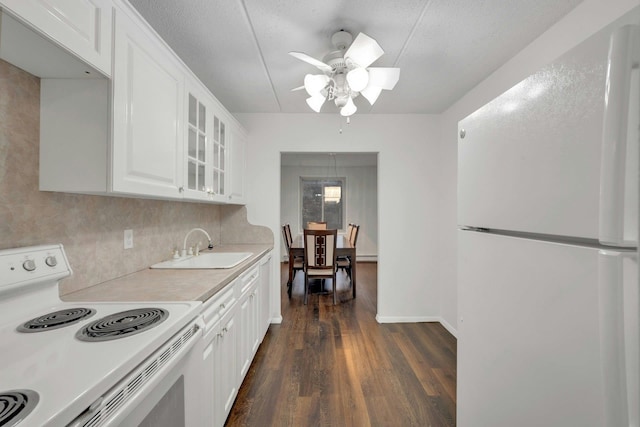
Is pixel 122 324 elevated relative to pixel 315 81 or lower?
lower

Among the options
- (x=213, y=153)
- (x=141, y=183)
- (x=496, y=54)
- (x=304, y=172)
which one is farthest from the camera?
(x=304, y=172)

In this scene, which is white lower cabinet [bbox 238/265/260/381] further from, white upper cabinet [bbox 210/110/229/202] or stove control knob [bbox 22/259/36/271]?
stove control knob [bbox 22/259/36/271]

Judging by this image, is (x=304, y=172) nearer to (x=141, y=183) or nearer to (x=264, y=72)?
(x=264, y=72)

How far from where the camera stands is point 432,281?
312 cm

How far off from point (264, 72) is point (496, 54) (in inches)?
69.1

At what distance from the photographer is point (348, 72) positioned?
5.63 feet

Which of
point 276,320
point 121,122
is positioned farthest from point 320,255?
point 121,122

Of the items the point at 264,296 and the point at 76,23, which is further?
the point at 264,296

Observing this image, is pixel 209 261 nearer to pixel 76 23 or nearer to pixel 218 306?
pixel 218 306

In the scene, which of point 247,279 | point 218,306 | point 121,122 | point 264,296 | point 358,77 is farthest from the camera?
point 264,296

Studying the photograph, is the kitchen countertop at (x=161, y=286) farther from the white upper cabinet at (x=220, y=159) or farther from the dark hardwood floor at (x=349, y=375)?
the dark hardwood floor at (x=349, y=375)

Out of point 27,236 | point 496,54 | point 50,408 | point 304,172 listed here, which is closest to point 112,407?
point 50,408

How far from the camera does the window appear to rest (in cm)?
691

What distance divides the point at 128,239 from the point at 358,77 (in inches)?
66.2
